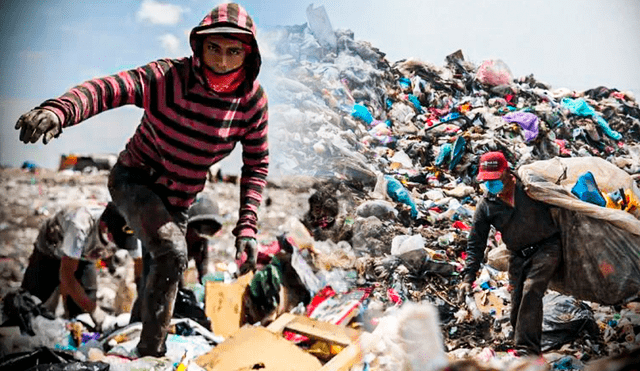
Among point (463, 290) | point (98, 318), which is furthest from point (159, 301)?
point (98, 318)

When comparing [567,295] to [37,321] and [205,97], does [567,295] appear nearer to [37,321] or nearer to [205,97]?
[205,97]

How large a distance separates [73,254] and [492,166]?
2.13m

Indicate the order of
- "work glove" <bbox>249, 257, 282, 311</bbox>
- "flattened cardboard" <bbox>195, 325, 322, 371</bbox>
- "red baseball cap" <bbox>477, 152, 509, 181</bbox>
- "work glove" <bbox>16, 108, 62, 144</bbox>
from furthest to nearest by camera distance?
"work glove" <bbox>249, 257, 282, 311</bbox>, "flattened cardboard" <bbox>195, 325, 322, 371</bbox>, "red baseball cap" <bbox>477, 152, 509, 181</bbox>, "work glove" <bbox>16, 108, 62, 144</bbox>

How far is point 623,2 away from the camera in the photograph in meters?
1.67

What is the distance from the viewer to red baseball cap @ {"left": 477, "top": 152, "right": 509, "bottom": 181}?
1549 mm

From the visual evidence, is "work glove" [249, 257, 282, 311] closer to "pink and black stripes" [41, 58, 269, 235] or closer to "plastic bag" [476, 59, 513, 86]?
"pink and black stripes" [41, 58, 269, 235]

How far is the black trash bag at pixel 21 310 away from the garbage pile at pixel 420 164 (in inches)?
21.7

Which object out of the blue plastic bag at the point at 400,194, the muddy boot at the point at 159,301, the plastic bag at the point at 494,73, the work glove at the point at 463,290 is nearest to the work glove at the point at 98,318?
the muddy boot at the point at 159,301

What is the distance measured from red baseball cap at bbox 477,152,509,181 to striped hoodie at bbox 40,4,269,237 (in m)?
0.80

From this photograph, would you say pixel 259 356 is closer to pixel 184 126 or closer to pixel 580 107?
pixel 184 126

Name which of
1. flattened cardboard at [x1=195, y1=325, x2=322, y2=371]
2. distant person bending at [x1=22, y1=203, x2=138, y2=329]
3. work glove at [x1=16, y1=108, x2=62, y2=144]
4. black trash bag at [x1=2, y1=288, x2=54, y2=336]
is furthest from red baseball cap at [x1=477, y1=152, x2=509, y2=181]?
black trash bag at [x1=2, y1=288, x2=54, y2=336]

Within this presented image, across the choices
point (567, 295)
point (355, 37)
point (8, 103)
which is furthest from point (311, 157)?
point (8, 103)

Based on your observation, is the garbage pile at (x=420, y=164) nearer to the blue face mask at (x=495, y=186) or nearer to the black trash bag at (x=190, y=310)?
the blue face mask at (x=495, y=186)

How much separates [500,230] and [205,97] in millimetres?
1020
